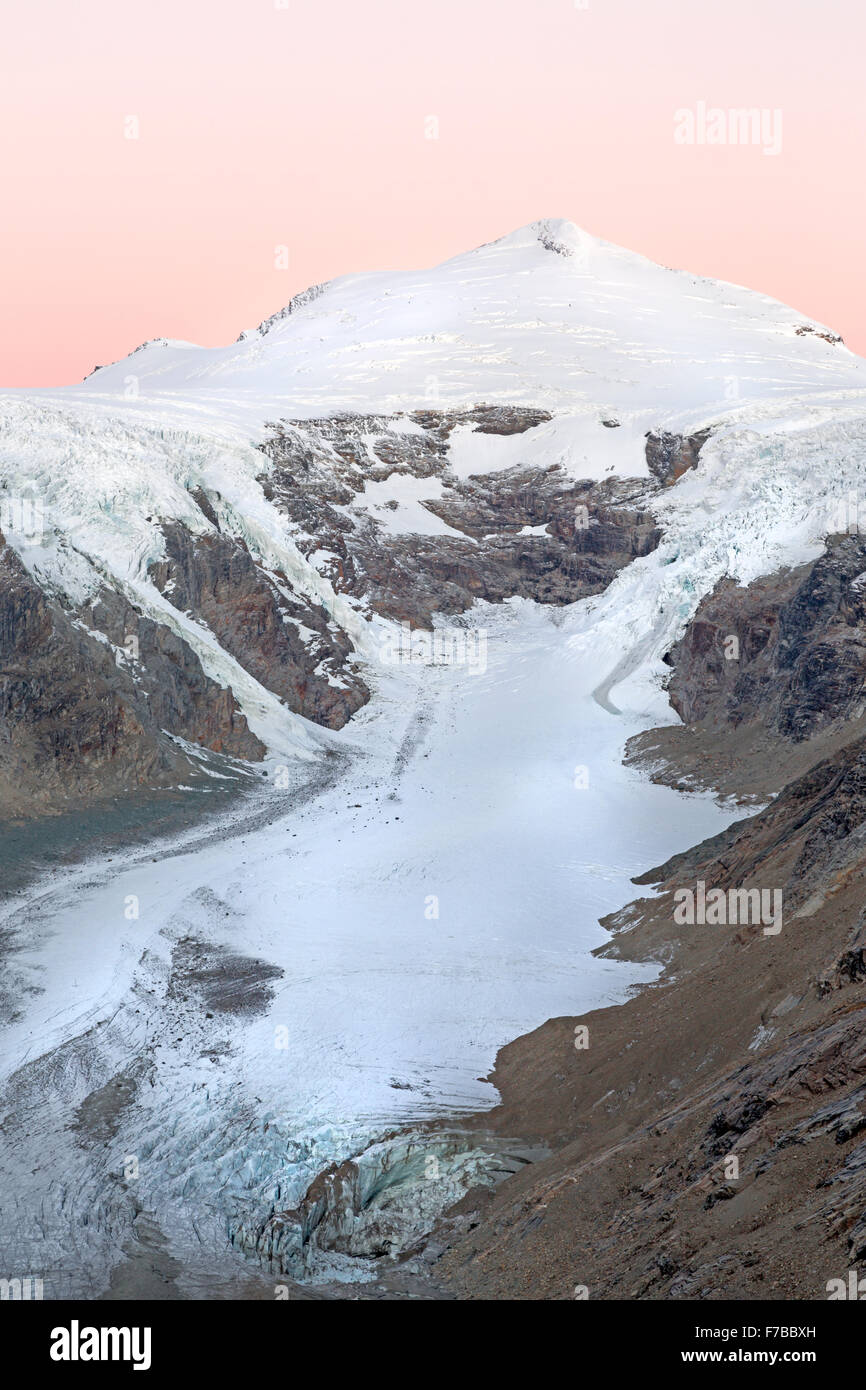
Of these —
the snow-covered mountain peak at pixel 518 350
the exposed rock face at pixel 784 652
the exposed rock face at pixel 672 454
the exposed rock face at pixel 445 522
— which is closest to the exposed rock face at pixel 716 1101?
the exposed rock face at pixel 784 652

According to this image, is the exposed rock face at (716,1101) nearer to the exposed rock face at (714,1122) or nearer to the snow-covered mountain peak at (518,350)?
the exposed rock face at (714,1122)

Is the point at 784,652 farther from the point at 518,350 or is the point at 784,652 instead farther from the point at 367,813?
the point at 518,350

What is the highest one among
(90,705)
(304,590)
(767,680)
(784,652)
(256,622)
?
(304,590)

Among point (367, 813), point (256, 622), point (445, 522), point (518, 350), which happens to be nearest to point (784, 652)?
point (367, 813)

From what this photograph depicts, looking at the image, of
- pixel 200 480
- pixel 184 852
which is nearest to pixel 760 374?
pixel 200 480

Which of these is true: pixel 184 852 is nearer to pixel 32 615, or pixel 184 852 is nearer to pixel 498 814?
pixel 498 814

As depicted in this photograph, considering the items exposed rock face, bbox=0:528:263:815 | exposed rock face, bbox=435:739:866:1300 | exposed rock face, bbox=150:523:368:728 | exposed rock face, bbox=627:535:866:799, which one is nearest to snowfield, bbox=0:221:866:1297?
exposed rock face, bbox=150:523:368:728

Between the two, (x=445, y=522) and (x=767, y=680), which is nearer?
(x=767, y=680)
